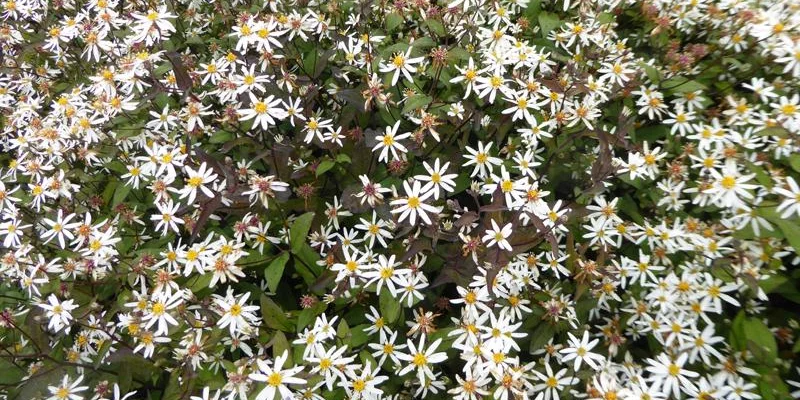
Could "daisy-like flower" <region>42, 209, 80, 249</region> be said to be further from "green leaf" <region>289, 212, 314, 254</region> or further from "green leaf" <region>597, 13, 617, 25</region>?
"green leaf" <region>597, 13, 617, 25</region>

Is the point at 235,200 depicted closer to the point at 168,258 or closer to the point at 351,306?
the point at 168,258

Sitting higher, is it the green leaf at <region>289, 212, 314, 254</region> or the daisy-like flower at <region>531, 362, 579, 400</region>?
the green leaf at <region>289, 212, 314, 254</region>

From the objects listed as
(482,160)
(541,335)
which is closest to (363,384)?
(541,335)

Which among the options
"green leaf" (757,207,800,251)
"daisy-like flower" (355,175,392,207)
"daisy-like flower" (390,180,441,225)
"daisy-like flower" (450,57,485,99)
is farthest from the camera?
"daisy-like flower" (450,57,485,99)

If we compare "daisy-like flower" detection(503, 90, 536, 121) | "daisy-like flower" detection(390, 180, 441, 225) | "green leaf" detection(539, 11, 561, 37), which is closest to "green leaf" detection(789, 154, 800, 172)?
"daisy-like flower" detection(503, 90, 536, 121)

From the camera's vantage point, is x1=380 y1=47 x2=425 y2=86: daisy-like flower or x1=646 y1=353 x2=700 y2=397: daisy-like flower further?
x1=380 y1=47 x2=425 y2=86: daisy-like flower

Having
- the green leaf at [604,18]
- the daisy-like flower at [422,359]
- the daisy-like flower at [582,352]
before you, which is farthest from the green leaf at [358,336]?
the green leaf at [604,18]

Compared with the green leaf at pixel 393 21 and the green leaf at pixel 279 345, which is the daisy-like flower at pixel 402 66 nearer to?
the green leaf at pixel 393 21
